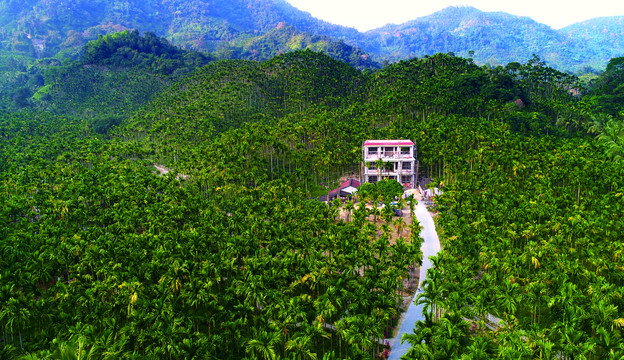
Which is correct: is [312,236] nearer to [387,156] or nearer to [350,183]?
[350,183]

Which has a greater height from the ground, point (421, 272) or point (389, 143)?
point (389, 143)

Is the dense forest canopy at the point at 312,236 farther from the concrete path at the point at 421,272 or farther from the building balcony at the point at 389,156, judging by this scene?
the building balcony at the point at 389,156

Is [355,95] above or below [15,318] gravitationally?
above

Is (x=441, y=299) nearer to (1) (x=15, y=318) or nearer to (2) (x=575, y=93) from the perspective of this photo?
(1) (x=15, y=318)

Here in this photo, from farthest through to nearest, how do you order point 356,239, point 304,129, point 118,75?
point 118,75 → point 304,129 → point 356,239

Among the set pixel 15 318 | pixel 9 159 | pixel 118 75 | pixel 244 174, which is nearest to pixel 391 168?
pixel 244 174

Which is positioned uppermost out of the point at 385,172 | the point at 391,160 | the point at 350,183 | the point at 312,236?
the point at 391,160

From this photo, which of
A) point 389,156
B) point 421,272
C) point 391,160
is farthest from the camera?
point 389,156

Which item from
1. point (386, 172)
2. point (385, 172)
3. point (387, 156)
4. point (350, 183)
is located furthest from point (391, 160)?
point (350, 183)
